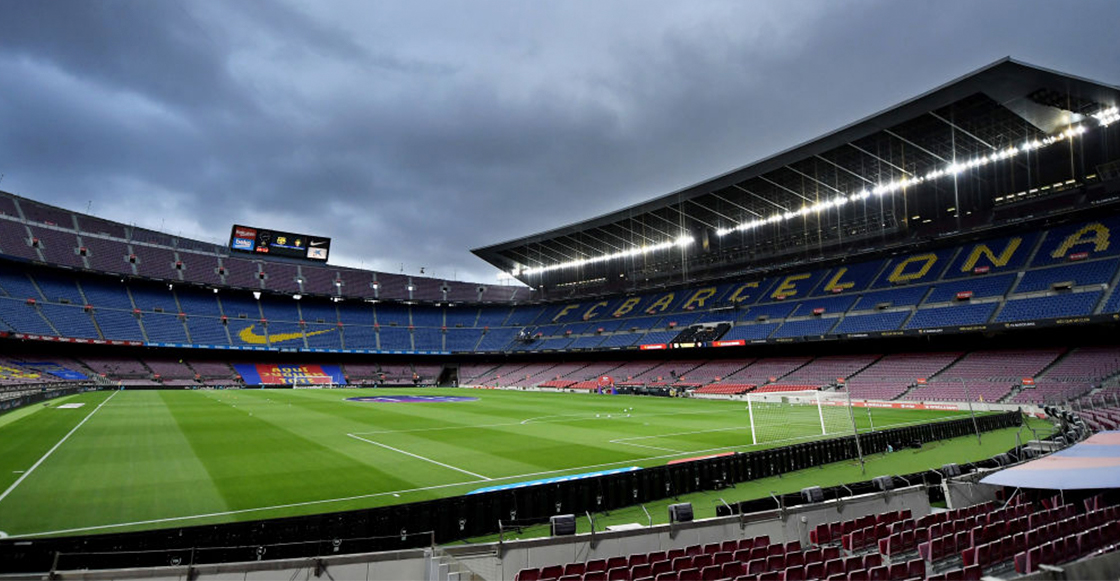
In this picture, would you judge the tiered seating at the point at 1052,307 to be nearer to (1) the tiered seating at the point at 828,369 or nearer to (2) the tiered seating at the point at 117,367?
(1) the tiered seating at the point at 828,369

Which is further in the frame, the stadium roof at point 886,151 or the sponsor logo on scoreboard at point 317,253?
the sponsor logo on scoreboard at point 317,253

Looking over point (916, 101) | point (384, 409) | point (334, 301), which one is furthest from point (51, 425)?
point (334, 301)

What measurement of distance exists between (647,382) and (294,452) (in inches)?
1610

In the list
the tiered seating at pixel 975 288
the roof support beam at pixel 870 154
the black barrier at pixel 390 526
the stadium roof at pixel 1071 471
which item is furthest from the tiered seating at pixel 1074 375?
the stadium roof at pixel 1071 471

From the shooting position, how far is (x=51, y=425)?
929 inches

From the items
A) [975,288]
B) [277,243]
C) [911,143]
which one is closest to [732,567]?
[911,143]

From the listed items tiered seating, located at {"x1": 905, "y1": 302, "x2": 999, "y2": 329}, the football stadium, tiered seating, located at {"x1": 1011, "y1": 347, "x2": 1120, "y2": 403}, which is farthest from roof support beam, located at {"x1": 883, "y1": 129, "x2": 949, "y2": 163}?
tiered seating, located at {"x1": 1011, "y1": 347, "x2": 1120, "y2": 403}

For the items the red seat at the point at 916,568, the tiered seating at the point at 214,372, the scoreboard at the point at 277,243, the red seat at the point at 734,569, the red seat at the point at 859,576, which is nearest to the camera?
the red seat at the point at 859,576

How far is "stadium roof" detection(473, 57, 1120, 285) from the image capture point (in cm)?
2931

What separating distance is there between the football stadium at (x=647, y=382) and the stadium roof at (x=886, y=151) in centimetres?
29

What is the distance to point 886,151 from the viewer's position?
125ft

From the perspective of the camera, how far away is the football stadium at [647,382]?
27.7ft

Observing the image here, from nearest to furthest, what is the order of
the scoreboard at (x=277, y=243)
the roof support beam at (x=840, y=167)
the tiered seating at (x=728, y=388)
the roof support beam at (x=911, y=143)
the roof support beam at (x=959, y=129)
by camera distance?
the roof support beam at (x=959, y=129), the roof support beam at (x=911, y=143), the roof support beam at (x=840, y=167), the tiered seating at (x=728, y=388), the scoreboard at (x=277, y=243)

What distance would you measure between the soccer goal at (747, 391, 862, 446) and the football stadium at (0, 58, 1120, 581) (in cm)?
47
